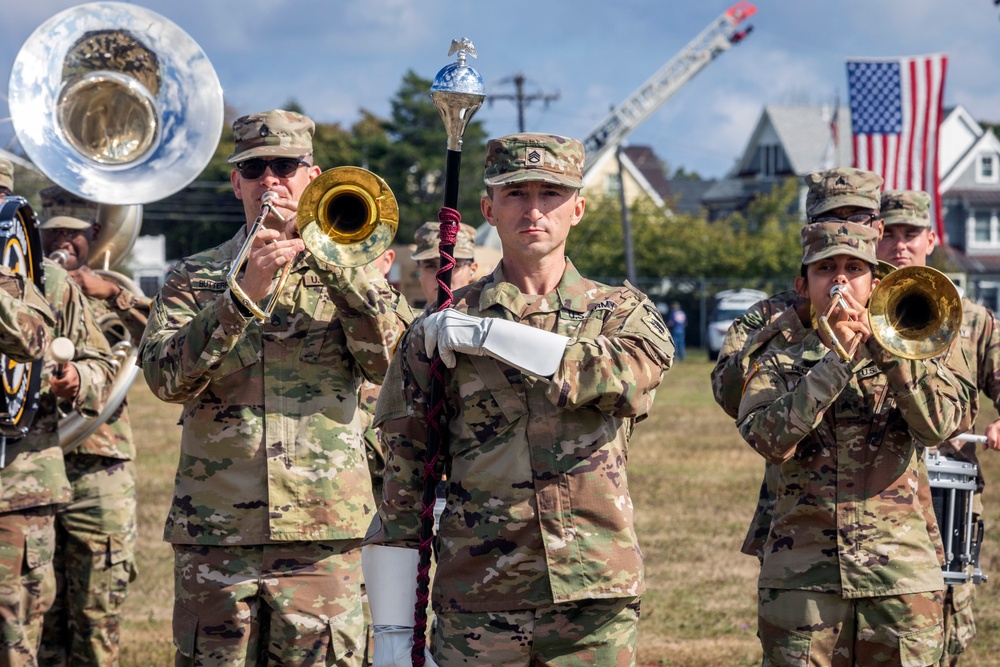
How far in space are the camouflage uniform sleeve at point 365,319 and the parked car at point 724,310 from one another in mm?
34995

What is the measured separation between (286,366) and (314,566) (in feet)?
2.52

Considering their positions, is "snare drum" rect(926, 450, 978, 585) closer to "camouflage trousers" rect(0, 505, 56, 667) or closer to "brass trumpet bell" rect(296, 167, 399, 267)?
"brass trumpet bell" rect(296, 167, 399, 267)

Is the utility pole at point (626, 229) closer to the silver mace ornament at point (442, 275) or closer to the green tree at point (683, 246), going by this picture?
the green tree at point (683, 246)

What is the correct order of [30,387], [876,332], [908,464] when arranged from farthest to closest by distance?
[30,387]
[908,464]
[876,332]

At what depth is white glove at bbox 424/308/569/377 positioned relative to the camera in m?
3.96

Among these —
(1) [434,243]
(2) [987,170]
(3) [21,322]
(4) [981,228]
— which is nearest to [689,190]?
(2) [987,170]

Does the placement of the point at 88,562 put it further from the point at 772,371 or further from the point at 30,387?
the point at 772,371

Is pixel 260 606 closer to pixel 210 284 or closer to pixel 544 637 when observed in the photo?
pixel 210 284

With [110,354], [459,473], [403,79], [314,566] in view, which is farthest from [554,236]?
[403,79]

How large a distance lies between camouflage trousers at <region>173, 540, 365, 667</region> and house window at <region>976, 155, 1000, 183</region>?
6292cm

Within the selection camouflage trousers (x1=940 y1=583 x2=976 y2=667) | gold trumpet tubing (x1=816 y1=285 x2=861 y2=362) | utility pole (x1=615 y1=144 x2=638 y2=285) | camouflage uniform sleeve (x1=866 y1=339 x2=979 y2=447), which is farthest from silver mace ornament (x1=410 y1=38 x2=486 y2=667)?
utility pole (x1=615 y1=144 x2=638 y2=285)

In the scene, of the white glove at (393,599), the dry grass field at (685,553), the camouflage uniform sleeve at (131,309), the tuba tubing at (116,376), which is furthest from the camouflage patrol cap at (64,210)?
the white glove at (393,599)

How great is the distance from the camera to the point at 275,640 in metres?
5.07

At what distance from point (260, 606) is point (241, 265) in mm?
1295
